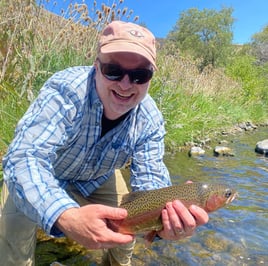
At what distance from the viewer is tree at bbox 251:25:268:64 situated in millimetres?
48188

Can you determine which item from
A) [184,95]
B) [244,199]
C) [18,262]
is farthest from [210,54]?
[18,262]

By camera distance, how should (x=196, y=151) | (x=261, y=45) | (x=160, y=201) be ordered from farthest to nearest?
(x=261, y=45) → (x=196, y=151) → (x=160, y=201)

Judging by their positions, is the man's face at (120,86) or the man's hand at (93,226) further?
the man's face at (120,86)

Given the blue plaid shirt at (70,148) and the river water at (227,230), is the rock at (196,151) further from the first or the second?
the blue plaid shirt at (70,148)

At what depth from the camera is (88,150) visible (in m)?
2.53

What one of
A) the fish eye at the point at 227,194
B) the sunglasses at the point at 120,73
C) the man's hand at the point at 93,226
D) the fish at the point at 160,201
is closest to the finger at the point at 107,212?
the man's hand at the point at 93,226

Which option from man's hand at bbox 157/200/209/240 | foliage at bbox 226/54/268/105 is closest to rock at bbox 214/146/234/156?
man's hand at bbox 157/200/209/240

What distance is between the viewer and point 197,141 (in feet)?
30.9

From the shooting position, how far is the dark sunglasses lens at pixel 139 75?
7.50 ft

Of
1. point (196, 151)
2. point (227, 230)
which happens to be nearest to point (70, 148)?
point (227, 230)

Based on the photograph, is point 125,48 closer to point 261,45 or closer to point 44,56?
point 44,56

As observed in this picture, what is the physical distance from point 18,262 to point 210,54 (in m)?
47.5

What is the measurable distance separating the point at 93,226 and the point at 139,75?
100 centimetres

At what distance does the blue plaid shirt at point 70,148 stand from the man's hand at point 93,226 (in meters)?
0.10
